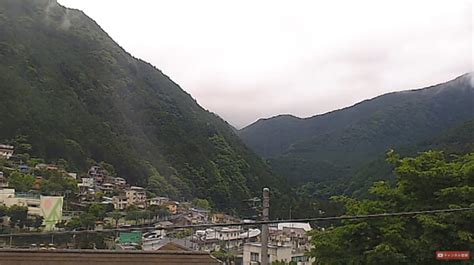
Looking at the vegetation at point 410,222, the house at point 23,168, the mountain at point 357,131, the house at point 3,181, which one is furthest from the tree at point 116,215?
the mountain at point 357,131

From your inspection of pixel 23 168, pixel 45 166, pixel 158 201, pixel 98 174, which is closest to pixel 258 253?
pixel 158 201

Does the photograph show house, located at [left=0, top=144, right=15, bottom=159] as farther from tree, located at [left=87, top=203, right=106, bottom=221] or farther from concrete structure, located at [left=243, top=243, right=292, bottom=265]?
concrete structure, located at [left=243, top=243, right=292, bottom=265]

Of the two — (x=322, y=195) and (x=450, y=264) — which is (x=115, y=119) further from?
(x=450, y=264)

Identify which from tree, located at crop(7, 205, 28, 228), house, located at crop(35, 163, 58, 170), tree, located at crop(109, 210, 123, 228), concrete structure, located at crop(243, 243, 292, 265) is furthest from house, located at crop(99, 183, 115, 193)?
concrete structure, located at crop(243, 243, 292, 265)

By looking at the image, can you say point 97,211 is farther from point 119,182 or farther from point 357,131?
point 357,131

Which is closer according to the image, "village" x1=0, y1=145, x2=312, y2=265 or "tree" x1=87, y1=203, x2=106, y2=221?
"village" x1=0, y1=145, x2=312, y2=265

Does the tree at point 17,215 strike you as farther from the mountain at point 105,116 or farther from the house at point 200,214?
the mountain at point 105,116
